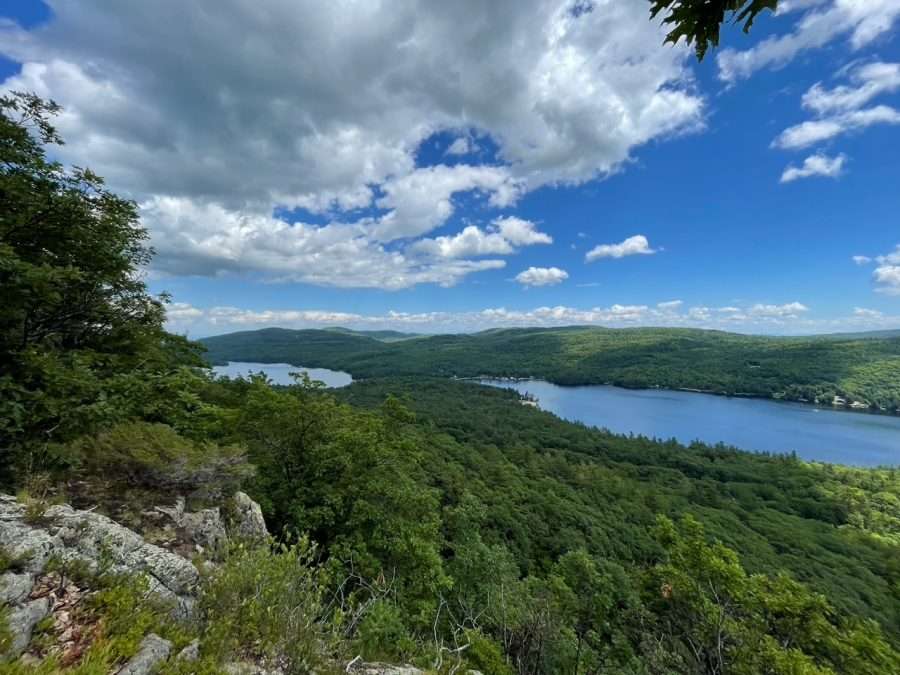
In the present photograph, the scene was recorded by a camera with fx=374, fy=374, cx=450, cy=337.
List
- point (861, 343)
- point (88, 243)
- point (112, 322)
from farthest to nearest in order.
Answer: point (861, 343) < point (112, 322) < point (88, 243)

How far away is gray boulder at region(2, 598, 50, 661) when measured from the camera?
7.20 ft

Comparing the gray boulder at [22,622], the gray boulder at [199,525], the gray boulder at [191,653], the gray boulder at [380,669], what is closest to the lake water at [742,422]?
the gray boulder at [380,669]

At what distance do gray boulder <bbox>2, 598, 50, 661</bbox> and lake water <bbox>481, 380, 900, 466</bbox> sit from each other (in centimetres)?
11136

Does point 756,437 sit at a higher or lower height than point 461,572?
lower

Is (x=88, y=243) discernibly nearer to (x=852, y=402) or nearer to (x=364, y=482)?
(x=364, y=482)

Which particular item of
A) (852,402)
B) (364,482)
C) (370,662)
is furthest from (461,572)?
(852,402)

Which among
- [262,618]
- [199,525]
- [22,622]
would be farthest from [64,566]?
[199,525]

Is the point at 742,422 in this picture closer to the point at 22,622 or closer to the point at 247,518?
the point at 247,518

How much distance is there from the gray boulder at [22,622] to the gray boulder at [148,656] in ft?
1.90

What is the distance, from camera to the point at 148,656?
246 cm

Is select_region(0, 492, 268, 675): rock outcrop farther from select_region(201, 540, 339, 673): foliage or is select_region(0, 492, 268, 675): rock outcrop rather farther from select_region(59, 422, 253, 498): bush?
select_region(59, 422, 253, 498): bush

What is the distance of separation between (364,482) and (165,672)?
8.98 meters

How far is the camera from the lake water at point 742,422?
289ft

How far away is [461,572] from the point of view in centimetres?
1345
